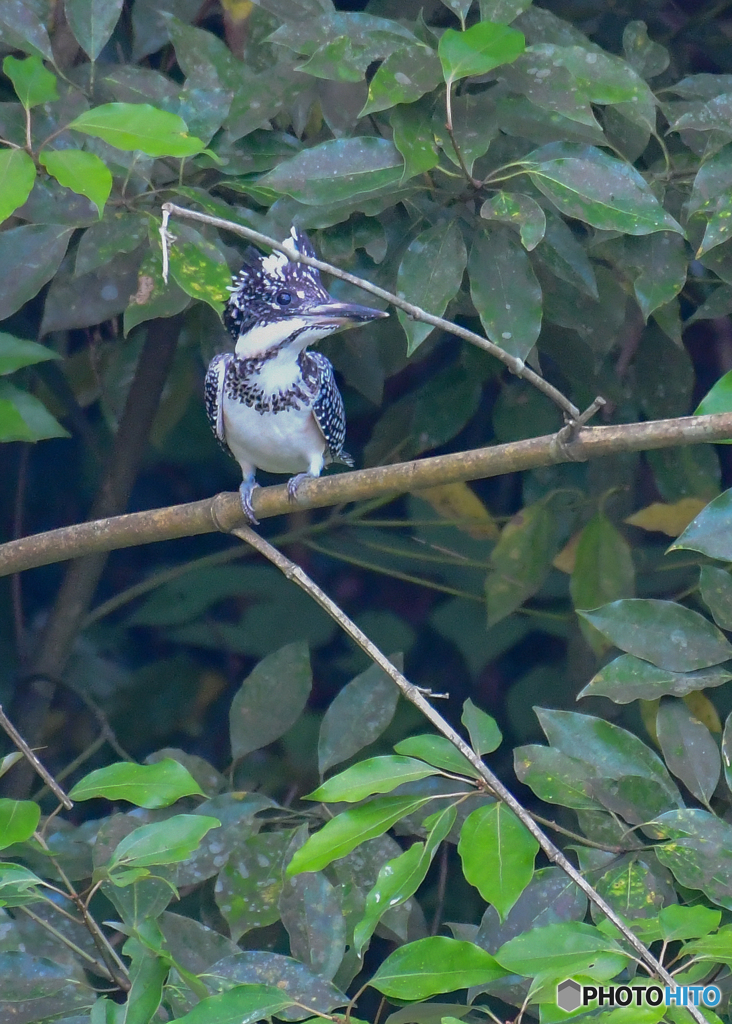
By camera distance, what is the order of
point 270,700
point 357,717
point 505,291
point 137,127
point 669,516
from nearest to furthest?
1. point 137,127
2. point 505,291
3. point 357,717
4. point 270,700
5. point 669,516

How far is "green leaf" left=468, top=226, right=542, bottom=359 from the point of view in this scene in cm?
145

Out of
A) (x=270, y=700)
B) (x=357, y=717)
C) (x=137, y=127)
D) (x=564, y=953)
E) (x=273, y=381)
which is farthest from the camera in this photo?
(x=273, y=381)

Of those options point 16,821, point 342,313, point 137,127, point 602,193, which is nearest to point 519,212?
point 602,193

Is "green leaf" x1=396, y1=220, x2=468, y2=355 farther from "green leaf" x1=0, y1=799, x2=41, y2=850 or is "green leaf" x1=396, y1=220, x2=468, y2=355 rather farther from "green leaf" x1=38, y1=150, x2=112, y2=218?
"green leaf" x1=0, y1=799, x2=41, y2=850

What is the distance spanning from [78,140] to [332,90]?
0.39 m

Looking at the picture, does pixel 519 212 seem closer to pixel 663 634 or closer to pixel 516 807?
pixel 663 634

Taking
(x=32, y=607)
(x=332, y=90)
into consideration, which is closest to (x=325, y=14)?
(x=332, y=90)

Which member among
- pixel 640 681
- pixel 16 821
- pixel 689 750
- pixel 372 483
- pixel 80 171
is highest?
pixel 80 171

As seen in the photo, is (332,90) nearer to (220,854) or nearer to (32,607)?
(220,854)

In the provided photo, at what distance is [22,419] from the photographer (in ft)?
5.19

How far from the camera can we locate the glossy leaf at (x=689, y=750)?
1.44m

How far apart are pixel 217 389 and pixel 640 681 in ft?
3.25

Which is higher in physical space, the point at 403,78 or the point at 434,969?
the point at 403,78

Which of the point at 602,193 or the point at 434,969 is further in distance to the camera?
the point at 602,193
